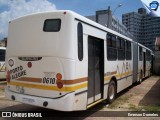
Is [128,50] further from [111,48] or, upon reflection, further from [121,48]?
[111,48]

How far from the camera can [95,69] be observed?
27.9 feet

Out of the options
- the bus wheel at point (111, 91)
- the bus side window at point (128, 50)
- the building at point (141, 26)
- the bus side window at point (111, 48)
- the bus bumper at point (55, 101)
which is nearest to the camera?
the bus bumper at point (55, 101)

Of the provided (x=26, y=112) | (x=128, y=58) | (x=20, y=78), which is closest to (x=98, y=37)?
(x=20, y=78)

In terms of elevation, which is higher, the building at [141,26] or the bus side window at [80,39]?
the building at [141,26]

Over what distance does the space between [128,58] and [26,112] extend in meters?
6.96

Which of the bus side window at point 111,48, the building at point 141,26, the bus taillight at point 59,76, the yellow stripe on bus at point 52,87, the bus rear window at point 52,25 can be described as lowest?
the yellow stripe on bus at point 52,87

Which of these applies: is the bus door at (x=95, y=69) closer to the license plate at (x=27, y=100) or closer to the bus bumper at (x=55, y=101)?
the bus bumper at (x=55, y=101)

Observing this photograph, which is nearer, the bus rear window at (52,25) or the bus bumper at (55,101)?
the bus bumper at (55,101)

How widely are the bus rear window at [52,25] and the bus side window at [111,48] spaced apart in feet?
10.4

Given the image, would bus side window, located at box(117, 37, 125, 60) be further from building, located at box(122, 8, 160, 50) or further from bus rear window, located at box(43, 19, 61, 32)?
building, located at box(122, 8, 160, 50)

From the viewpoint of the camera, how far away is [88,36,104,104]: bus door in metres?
8.02

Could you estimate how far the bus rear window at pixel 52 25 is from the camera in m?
6.95

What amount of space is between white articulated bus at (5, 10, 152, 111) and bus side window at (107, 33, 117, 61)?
3.17 ft

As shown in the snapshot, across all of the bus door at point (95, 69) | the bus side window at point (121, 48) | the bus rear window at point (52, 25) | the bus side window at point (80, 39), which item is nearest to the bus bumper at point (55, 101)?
the bus side window at point (80, 39)
